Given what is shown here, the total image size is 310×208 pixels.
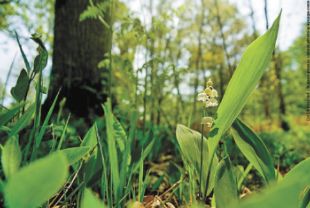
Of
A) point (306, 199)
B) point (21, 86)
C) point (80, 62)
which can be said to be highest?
point (80, 62)

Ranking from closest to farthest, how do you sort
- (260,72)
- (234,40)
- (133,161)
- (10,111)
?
(260,72), (10,111), (133,161), (234,40)

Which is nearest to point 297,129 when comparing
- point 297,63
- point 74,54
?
point 74,54

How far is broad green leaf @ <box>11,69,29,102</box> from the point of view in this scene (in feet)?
2.80

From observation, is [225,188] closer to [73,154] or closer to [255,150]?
[255,150]

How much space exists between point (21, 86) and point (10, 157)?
350 millimetres

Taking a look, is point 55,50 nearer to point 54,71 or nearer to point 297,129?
point 54,71

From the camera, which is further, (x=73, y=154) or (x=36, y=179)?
(x=73, y=154)

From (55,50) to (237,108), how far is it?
3.77m

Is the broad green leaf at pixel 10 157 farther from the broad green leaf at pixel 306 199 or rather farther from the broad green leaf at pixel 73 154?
the broad green leaf at pixel 306 199

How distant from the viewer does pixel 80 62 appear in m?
4.08

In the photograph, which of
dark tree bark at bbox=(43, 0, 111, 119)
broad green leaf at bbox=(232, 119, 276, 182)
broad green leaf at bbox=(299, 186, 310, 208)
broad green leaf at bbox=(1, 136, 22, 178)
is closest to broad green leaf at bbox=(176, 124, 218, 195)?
broad green leaf at bbox=(232, 119, 276, 182)

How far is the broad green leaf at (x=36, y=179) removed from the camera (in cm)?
33

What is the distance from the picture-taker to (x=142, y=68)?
175 centimetres

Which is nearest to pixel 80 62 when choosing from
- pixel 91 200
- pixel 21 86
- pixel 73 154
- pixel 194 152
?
pixel 21 86
